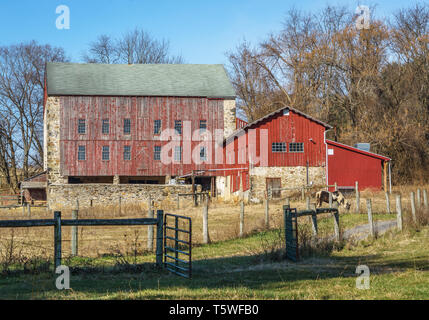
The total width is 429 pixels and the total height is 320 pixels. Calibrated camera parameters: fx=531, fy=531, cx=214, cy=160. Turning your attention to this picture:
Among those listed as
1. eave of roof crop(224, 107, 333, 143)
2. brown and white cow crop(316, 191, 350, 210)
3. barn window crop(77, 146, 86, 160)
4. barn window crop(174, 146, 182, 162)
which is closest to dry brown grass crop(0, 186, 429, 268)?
brown and white cow crop(316, 191, 350, 210)

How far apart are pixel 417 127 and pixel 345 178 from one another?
972 cm

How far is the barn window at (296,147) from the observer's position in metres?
41.8

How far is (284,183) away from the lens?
4116cm

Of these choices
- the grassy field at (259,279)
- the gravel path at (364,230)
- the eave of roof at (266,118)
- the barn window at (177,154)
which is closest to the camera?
the grassy field at (259,279)

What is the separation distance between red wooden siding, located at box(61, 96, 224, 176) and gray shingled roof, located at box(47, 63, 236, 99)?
102 cm

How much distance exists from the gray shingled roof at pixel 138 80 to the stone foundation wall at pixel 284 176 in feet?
34.6

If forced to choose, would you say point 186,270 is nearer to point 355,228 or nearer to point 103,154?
point 355,228

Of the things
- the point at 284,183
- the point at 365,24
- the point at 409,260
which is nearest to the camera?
the point at 409,260

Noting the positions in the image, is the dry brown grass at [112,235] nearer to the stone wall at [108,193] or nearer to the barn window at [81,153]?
the stone wall at [108,193]

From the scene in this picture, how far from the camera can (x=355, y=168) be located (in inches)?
1619

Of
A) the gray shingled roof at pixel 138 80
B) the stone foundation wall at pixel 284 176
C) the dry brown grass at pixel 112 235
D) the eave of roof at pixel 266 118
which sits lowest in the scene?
the dry brown grass at pixel 112 235

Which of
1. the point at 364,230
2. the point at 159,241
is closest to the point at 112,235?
the point at 364,230

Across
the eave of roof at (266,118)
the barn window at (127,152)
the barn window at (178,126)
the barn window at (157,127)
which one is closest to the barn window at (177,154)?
the barn window at (178,126)
